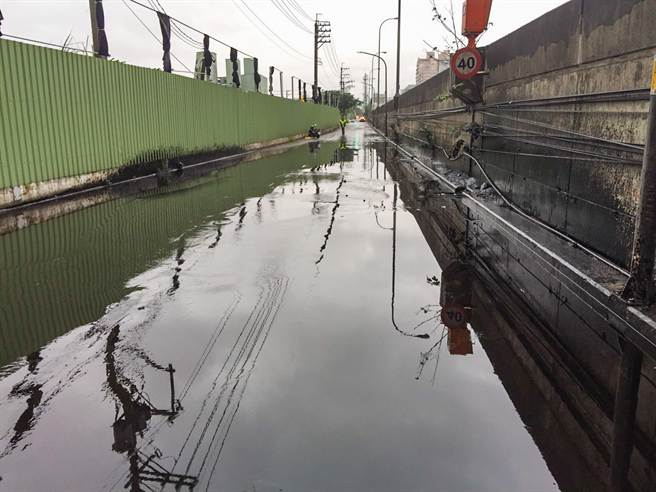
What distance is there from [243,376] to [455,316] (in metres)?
2.13

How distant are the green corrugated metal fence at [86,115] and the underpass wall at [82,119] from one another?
2 centimetres

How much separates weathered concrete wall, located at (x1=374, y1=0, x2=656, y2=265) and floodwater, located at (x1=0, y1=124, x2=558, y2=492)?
2.00 m

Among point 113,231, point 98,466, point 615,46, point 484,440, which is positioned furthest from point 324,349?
point 113,231

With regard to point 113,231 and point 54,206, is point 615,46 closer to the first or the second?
point 113,231

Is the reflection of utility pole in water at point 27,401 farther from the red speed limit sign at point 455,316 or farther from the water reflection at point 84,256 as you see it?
the red speed limit sign at point 455,316

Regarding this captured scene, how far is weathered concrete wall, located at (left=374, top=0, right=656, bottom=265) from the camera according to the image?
18.2 ft

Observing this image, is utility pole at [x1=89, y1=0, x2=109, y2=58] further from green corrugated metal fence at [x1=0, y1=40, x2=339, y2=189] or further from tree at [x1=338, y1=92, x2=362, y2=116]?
tree at [x1=338, y1=92, x2=362, y2=116]

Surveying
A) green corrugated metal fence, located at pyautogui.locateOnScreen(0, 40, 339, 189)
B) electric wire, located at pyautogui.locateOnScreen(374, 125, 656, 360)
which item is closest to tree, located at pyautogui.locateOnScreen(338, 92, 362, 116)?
green corrugated metal fence, located at pyautogui.locateOnScreen(0, 40, 339, 189)

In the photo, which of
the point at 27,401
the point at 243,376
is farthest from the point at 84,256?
the point at 243,376

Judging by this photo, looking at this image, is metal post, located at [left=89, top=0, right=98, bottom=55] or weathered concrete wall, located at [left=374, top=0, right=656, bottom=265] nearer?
weathered concrete wall, located at [left=374, top=0, right=656, bottom=265]

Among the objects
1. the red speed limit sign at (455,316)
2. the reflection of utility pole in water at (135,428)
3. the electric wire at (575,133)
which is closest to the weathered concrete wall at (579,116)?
the electric wire at (575,133)

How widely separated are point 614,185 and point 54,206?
30.8ft

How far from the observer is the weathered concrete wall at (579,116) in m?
A: 5.54

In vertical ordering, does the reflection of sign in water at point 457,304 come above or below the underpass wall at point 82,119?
below
